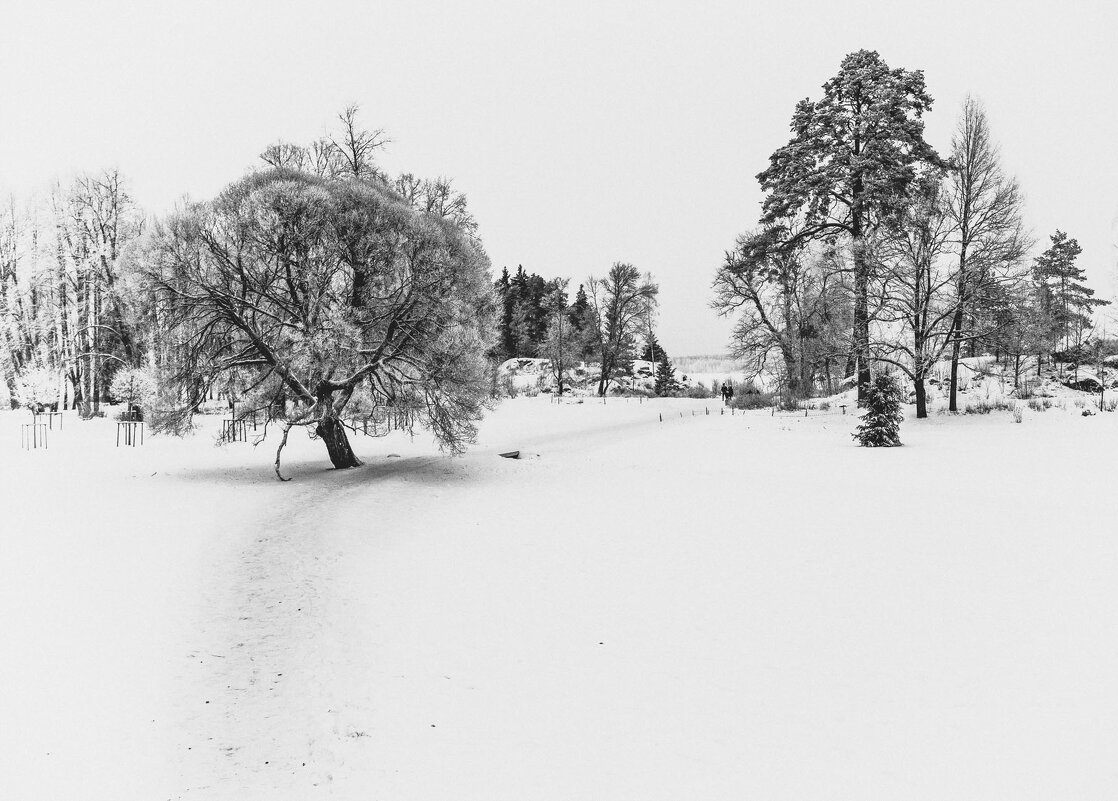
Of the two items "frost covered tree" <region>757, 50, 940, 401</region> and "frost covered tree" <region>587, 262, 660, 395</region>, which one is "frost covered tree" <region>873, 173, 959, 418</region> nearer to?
"frost covered tree" <region>757, 50, 940, 401</region>

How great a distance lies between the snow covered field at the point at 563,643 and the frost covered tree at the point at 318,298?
3417 mm

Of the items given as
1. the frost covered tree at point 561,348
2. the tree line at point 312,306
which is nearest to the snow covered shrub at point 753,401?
the frost covered tree at point 561,348

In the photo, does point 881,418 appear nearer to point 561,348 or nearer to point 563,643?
point 563,643

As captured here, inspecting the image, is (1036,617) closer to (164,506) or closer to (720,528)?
(720,528)

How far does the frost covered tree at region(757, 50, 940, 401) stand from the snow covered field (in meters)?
14.4

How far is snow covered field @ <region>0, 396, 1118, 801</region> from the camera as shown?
4.10 meters

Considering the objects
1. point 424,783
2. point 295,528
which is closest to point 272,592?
point 295,528

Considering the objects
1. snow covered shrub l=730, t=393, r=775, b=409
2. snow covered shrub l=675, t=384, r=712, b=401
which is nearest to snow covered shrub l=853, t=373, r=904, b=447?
snow covered shrub l=730, t=393, r=775, b=409

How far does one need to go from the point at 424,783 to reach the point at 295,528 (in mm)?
7540

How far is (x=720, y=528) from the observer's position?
10203mm

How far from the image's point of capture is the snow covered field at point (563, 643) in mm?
4102

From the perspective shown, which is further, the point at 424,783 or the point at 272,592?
the point at 272,592

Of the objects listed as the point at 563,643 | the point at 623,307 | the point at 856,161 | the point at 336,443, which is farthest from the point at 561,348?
the point at 563,643

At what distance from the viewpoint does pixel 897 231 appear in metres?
23.6
